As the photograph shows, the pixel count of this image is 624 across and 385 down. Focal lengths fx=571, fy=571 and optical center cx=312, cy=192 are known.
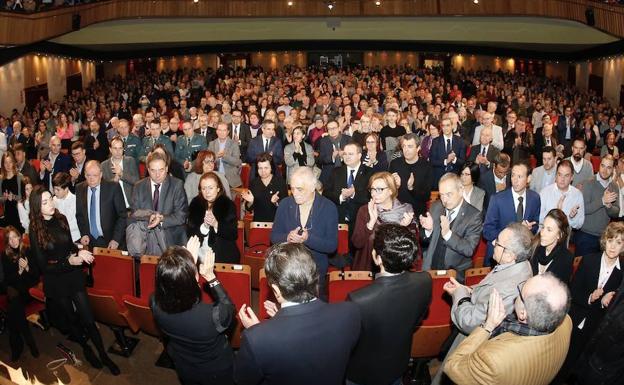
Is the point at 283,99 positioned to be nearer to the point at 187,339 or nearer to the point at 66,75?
the point at 187,339

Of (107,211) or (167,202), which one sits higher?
(167,202)

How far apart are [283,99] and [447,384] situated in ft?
31.4

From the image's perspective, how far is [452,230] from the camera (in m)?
3.96

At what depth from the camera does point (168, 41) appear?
20.0m

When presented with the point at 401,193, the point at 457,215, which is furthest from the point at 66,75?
the point at 457,215

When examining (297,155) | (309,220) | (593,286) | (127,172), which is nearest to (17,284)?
(127,172)

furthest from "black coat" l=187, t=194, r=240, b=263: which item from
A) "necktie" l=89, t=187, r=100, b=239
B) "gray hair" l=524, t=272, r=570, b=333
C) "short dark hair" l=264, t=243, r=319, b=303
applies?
"gray hair" l=524, t=272, r=570, b=333

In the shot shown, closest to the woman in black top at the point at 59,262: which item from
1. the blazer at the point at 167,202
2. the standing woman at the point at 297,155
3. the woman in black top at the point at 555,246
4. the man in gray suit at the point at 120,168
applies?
the blazer at the point at 167,202

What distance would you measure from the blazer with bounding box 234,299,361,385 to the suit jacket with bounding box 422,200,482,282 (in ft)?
5.46

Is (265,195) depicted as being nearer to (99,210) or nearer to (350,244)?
(350,244)

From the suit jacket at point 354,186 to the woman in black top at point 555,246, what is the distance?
5.77 feet

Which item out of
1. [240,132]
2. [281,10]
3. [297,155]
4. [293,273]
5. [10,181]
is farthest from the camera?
[281,10]

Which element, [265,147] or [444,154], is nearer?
[444,154]

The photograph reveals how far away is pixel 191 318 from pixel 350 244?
2.56 m
